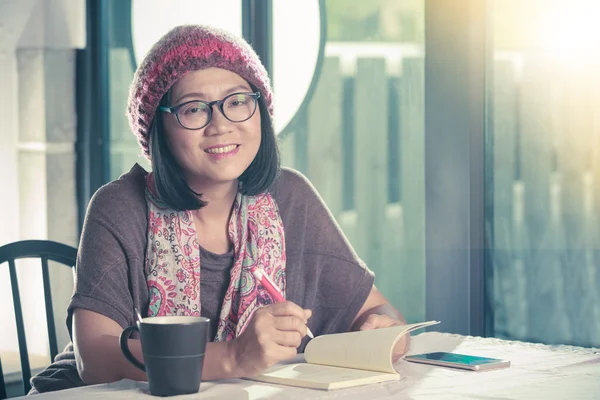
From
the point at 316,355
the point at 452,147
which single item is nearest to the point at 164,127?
the point at 316,355

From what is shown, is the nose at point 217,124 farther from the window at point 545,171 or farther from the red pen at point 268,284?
the window at point 545,171

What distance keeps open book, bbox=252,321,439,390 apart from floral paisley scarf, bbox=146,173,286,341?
296 millimetres

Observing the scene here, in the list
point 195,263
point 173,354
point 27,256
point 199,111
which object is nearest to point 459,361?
point 173,354

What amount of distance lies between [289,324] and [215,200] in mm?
538

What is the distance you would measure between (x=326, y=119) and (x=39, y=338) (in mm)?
1440

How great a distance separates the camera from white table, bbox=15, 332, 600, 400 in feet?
3.32

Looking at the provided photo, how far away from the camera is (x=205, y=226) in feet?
5.24

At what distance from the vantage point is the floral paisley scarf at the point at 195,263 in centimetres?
149

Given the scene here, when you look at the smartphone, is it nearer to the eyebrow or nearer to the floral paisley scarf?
the floral paisley scarf

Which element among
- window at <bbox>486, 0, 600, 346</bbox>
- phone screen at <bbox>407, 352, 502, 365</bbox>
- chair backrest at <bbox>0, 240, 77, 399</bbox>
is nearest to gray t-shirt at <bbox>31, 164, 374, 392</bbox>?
A: chair backrest at <bbox>0, 240, 77, 399</bbox>

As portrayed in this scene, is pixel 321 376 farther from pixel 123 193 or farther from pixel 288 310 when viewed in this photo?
pixel 123 193

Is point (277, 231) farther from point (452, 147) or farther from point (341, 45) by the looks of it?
point (341, 45)

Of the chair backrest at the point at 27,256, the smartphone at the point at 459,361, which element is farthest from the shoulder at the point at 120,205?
the smartphone at the point at 459,361

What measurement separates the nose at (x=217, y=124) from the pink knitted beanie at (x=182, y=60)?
0.28ft
